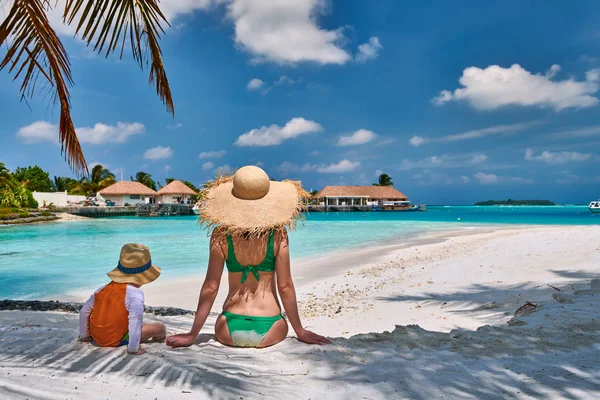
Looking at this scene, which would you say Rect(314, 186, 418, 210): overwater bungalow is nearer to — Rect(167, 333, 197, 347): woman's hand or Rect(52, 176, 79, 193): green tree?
Rect(52, 176, 79, 193): green tree

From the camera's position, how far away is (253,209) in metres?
2.53

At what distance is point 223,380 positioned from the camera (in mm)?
2121

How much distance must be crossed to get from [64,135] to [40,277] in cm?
903

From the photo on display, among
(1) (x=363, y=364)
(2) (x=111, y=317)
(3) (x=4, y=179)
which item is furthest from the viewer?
(3) (x=4, y=179)

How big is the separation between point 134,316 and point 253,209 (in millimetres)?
1045

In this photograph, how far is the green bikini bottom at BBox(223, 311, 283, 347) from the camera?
263cm

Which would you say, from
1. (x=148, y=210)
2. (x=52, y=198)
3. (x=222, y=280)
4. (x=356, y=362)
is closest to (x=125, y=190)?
(x=148, y=210)

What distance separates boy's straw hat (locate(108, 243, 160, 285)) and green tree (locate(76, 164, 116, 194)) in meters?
66.2

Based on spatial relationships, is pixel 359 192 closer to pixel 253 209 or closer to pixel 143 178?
pixel 143 178

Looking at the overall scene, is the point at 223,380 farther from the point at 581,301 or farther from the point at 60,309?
the point at 60,309

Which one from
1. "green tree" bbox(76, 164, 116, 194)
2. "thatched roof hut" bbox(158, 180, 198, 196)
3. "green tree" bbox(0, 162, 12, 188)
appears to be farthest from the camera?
"green tree" bbox(76, 164, 116, 194)

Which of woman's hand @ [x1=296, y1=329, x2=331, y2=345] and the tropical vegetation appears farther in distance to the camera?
the tropical vegetation

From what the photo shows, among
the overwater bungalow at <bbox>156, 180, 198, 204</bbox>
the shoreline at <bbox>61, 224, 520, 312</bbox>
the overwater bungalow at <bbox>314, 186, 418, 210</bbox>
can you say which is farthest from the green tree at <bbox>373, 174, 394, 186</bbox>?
the shoreline at <bbox>61, 224, 520, 312</bbox>

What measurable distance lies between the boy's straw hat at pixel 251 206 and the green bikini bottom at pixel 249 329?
619 mm
